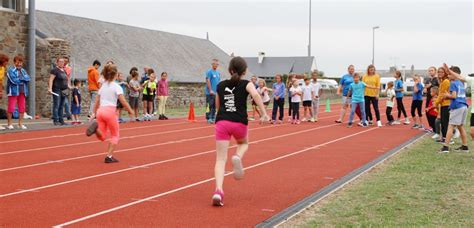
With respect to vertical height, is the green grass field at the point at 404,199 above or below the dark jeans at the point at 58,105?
below

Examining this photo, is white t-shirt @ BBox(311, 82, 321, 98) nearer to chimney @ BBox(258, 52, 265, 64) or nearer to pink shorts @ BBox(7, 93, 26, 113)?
pink shorts @ BBox(7, 93, 26, 113)

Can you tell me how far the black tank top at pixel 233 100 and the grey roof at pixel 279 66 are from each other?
88257mm

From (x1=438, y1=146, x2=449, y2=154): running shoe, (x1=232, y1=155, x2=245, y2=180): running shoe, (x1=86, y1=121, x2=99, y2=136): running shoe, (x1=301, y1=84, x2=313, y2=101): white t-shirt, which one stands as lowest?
(x1=438, y1=146, x2=449, y2=154): running shoe

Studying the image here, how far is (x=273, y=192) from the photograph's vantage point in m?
8.22

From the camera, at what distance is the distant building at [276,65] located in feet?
317

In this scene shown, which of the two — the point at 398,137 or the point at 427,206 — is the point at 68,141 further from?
the point at 427,206

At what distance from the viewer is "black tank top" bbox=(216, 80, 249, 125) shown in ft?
24.8

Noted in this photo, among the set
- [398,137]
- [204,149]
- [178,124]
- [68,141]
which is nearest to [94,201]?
[204,149]

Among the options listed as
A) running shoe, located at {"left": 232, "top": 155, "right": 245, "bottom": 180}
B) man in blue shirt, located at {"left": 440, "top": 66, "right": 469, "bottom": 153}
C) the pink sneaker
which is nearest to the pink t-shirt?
man in blue shirt, located at {"left": 440, "top": 66, "right": 469, "bottom": 153}

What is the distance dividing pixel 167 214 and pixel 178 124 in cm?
1409

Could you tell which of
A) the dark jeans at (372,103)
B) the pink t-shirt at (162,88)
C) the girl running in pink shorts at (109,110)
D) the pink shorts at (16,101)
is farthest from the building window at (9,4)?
the girl running in pink shorts at (109,110)

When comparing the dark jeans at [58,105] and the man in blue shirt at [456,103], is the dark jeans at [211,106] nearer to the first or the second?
the dark jeans at [58,105]

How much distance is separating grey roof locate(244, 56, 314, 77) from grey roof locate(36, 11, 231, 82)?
30.0 metres

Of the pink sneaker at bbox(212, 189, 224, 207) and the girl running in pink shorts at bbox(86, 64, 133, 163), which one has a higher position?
the girl running in pink shorts at bbox(86, 64, 133, 163)
